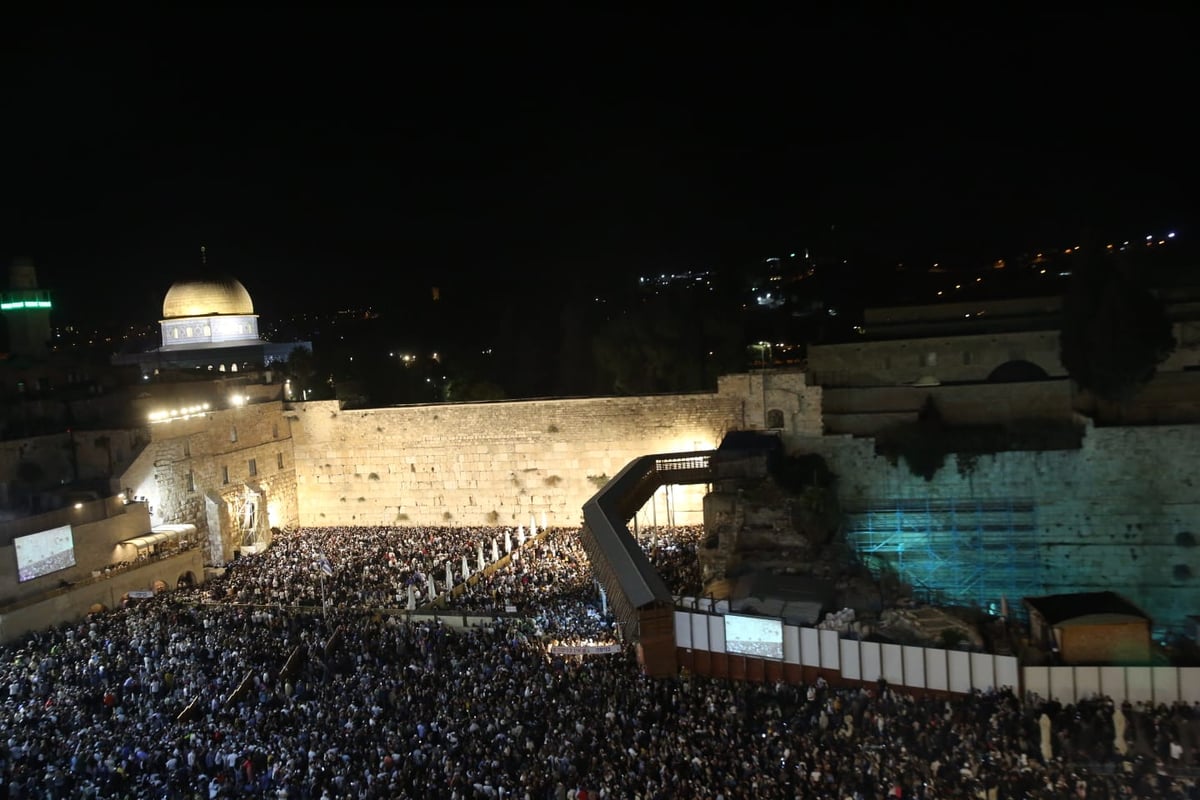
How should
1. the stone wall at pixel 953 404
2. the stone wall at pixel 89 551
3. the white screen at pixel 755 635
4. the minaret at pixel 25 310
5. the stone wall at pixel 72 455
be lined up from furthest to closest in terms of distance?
the minaret at pixel 25 310 < the stone wall at pixel 72 455 < the stone wall at pixel 953 404 < the stone wall at pixel 89 551 < the white screen at pixel 755 635

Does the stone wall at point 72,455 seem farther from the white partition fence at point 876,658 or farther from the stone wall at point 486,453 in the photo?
the white partition fence at point 876,658

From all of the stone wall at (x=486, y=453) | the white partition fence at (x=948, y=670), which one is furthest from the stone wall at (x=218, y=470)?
the white partition fence at (x=948, y=670)

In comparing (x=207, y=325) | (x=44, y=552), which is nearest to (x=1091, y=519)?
(x=44, y=552)

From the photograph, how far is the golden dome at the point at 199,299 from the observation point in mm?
36750

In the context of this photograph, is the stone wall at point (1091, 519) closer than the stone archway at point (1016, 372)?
Yes

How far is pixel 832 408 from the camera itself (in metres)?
24.0

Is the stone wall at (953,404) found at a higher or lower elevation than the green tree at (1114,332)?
lower

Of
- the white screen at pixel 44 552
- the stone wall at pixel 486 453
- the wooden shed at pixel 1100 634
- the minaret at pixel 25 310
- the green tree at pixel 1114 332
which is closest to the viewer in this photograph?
the wooden shed at pixel 1100 634

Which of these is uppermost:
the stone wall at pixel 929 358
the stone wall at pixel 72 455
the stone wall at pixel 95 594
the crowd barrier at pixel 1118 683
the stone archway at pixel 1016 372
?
the stone wall at pixel 929 358

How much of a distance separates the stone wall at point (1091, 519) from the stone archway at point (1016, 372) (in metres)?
3.07

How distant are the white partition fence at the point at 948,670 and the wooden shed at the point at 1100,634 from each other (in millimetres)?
679

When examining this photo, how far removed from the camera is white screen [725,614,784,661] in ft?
45.4

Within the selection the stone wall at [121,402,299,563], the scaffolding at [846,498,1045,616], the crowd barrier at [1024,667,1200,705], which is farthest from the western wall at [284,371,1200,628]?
the crowd barrier at [1024,667,1200,705]

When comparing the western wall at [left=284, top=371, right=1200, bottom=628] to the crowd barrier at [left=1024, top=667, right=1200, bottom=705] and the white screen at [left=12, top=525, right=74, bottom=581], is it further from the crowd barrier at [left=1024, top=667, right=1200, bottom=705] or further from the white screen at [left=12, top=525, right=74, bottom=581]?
the white screen at [left=12, top=525, right=74, bottom=581]
